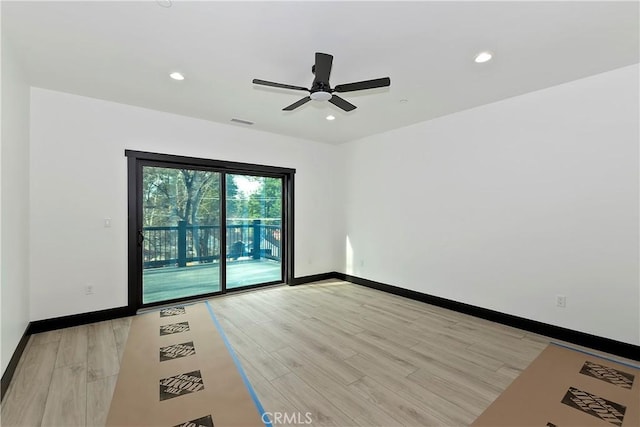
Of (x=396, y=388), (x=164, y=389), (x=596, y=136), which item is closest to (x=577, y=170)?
(x=596, y=136)

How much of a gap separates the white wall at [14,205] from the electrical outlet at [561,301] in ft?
17.1

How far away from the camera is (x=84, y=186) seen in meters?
3.53

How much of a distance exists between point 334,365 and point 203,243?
2.98m

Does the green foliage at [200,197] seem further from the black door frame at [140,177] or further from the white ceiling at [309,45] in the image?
the white ceiling at [309,45]

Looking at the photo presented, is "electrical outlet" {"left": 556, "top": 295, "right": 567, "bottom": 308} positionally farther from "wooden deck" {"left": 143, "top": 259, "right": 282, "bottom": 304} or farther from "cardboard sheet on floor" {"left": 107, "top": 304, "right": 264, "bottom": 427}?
"wooden deck" {"left": 143, "top": 259, "right": 282, "bottom": 304}

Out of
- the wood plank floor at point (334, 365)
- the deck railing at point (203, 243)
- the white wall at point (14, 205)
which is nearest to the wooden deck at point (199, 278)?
the deck railing at point (203, 243)

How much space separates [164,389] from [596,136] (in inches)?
185

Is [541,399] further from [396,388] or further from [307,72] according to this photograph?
[307,72]

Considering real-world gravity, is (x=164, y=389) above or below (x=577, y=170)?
below

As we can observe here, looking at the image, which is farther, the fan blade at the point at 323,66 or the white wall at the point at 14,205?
the white wall at the point at 14,205

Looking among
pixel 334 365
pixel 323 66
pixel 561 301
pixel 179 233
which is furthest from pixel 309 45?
pixel 561 301

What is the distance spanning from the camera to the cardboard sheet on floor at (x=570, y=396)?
193 centimetres

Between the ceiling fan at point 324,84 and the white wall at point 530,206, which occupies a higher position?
the ceiling fan at point 324,84

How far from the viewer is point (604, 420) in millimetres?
1930
